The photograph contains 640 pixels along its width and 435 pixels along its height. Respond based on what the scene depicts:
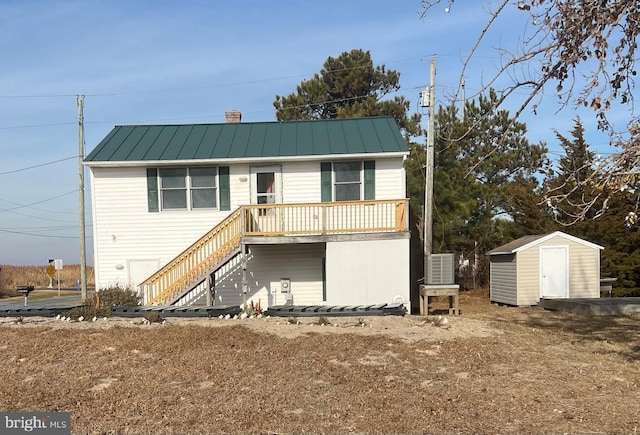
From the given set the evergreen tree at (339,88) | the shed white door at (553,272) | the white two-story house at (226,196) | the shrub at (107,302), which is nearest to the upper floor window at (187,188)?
the white two-story house at (226,196)

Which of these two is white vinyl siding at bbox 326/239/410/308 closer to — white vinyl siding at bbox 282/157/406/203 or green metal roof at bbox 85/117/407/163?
white vinyl siding at bbox 282/157/406/203

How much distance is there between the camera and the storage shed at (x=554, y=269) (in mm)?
17453

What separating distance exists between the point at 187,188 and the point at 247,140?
2527mm

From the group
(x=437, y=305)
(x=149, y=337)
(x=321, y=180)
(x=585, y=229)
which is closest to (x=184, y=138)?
(x=321, y=180)

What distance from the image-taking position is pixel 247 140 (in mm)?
16875

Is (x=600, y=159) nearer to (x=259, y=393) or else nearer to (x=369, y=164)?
(x=259, y=393)

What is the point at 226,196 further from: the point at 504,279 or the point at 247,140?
the point at 504,279

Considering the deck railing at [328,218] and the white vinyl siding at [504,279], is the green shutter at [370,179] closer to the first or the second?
the deck railing at [328,218]

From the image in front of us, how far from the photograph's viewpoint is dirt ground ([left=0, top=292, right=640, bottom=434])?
18.5ft

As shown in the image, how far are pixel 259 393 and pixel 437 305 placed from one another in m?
13.9

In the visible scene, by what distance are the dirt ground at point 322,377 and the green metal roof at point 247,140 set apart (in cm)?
566

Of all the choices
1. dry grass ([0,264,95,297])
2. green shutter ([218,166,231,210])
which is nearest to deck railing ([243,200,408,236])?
green shutter ([218,166,231,210])

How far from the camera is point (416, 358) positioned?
864cm

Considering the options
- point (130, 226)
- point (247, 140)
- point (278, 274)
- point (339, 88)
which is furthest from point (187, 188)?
point (339, 88)
